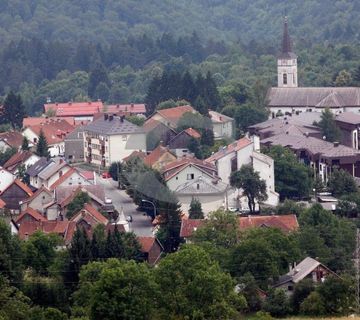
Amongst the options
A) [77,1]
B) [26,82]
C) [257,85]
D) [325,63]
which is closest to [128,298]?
[257,85]

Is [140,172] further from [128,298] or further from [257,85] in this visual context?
[257,85]

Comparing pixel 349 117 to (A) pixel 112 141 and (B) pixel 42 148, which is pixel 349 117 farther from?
(B) pixel 42 148

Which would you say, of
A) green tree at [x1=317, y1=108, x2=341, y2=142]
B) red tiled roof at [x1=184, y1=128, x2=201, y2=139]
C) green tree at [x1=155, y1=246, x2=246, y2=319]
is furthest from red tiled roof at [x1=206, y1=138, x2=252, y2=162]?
green tree at [x1=155, y1=246, x2=246, y2=319]

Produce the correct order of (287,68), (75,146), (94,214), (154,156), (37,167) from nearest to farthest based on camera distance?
(94,214), (37,167), (154,156), (75,146), (287,68)

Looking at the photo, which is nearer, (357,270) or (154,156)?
(357,270)

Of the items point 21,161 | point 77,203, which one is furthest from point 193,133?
point 77,203
